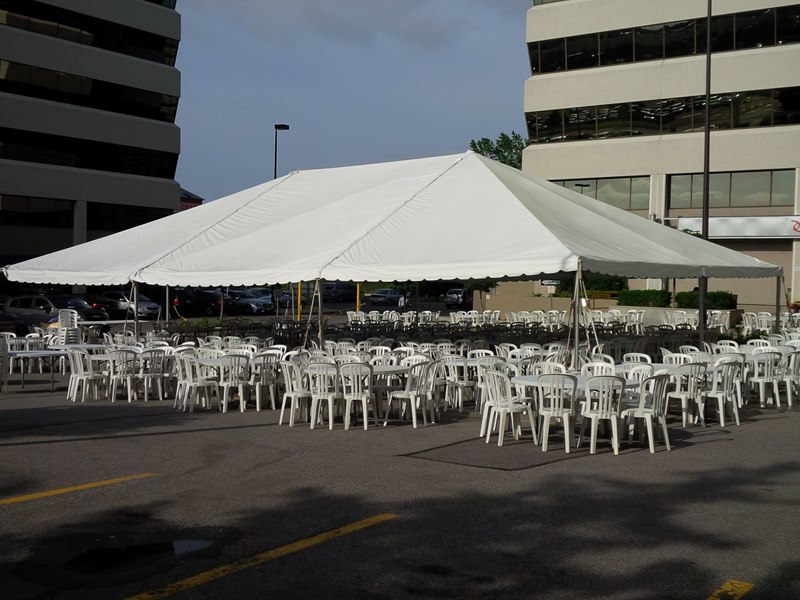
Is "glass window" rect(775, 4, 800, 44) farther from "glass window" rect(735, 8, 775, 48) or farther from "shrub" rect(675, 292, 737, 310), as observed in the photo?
"shrub" rect(675, 292, 737, 310)

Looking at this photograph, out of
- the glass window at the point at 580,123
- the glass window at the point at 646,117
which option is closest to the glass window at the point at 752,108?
the glass window at the point at 646,117

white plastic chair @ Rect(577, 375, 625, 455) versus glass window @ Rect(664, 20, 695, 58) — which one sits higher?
glass window @ Rect(664, 20, 695, 58)

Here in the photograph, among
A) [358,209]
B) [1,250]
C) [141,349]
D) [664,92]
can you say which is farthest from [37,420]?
[664,92]

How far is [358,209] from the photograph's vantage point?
1642 centimetres

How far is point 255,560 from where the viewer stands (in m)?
6.29

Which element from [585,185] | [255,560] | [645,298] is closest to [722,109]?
[585,185]

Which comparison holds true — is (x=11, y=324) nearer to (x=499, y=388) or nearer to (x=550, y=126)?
(x=499, y=388)

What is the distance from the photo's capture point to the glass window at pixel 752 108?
147ft

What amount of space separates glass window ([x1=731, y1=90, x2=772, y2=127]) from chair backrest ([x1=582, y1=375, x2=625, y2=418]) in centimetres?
3834

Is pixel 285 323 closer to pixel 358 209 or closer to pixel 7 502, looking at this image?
pixel 358 209

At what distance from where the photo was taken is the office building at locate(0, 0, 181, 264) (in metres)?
45.3

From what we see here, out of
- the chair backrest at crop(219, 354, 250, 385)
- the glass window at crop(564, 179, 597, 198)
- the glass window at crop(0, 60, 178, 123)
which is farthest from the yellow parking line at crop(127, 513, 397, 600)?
the glass window at crop(564, 179, 597, 198)

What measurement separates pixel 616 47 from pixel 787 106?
9.23 metres

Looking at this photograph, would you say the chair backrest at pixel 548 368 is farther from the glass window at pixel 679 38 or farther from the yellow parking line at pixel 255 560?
the glass window at pixel 679 38
